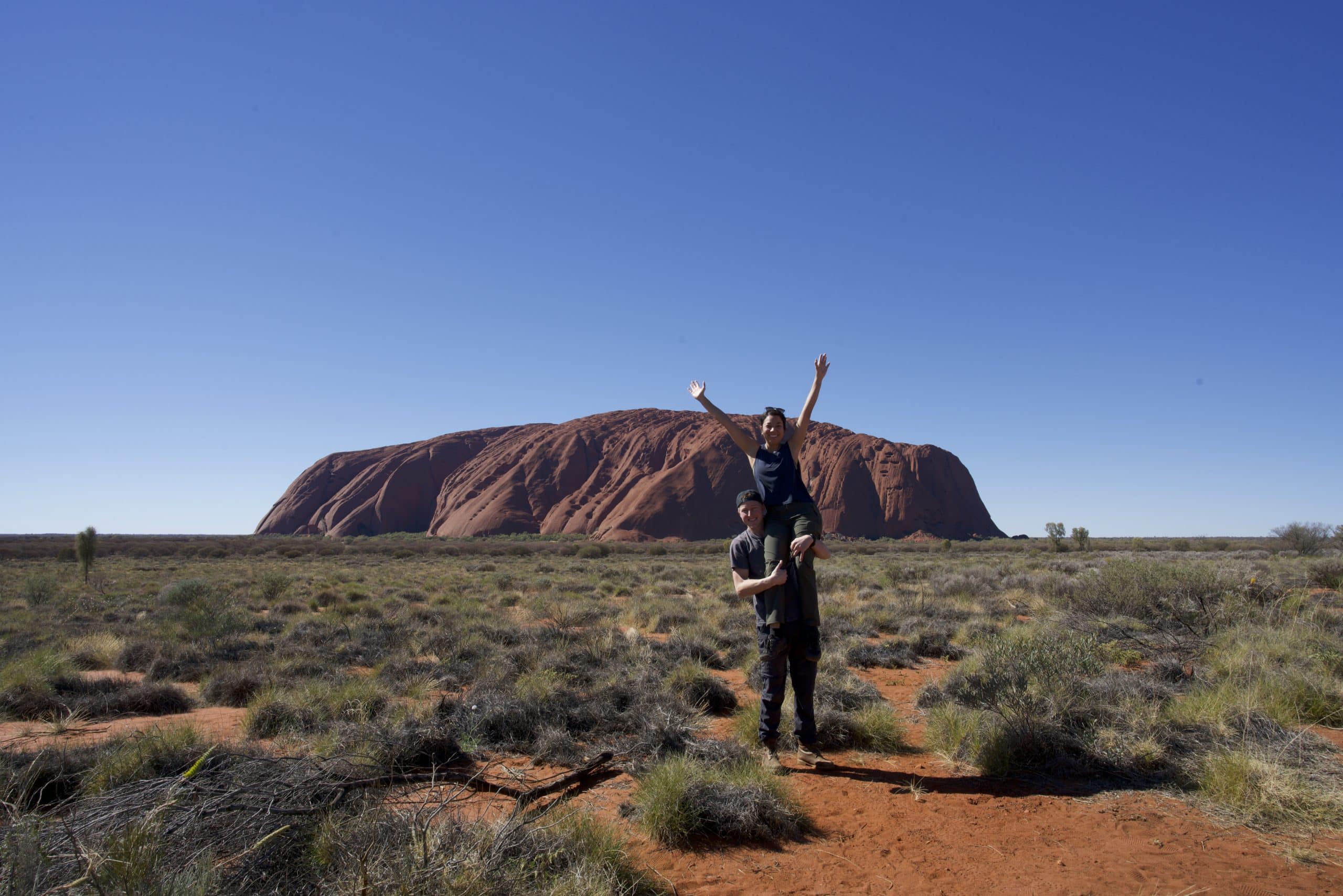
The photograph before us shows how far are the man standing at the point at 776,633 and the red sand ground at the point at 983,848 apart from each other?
0.26 metres

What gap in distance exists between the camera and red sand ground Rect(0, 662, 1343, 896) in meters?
2.77

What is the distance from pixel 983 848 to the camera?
3133 millimetres

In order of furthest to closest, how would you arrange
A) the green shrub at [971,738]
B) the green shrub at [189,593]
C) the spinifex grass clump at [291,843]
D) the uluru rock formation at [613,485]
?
the uluru rock formation at [613,485]
the green shrub at [189,593]
the green shrub at [971,738]
the spinifex grass clump at [291,843]

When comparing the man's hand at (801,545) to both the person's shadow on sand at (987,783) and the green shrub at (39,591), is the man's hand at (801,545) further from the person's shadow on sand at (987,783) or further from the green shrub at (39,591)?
the green shrub at (39,591)

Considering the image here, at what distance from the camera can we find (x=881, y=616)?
422 inches

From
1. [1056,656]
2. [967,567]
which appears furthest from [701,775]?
[967,567]

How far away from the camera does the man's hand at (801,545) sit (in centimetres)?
388

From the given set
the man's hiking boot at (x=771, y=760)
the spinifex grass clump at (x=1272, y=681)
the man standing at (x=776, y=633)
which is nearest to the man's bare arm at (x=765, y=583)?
the man standing at (x=776, y=633)

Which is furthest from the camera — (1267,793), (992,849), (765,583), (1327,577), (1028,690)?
(1327,577)

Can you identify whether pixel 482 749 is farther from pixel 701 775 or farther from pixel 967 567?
pixel 967 567

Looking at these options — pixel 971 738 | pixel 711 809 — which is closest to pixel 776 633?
pixel 711 809

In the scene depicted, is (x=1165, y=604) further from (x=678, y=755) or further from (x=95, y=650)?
(x=95, y=650)

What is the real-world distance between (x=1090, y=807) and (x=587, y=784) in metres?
2.85

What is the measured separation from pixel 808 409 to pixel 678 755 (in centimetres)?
242
